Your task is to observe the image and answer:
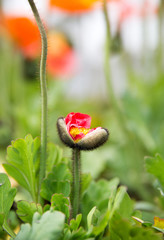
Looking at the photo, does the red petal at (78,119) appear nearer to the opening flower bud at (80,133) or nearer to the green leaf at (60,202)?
the opening flower bud at (80,133)

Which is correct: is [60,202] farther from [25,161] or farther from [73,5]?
[73,5]

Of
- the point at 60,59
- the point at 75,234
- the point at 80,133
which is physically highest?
the point at 60,59

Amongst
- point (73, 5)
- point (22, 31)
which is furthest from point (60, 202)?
point (22, 31)

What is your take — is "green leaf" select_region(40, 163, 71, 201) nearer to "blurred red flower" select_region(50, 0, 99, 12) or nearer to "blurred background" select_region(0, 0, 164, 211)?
"blurred background" select_region(0, 0, 164, 211)

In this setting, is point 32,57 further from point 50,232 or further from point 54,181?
point 50,232

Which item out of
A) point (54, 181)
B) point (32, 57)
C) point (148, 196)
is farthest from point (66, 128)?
point (32, 57)

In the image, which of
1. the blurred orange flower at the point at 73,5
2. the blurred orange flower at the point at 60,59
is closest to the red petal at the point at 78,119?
the blurred orange flower at the point at 73,5
